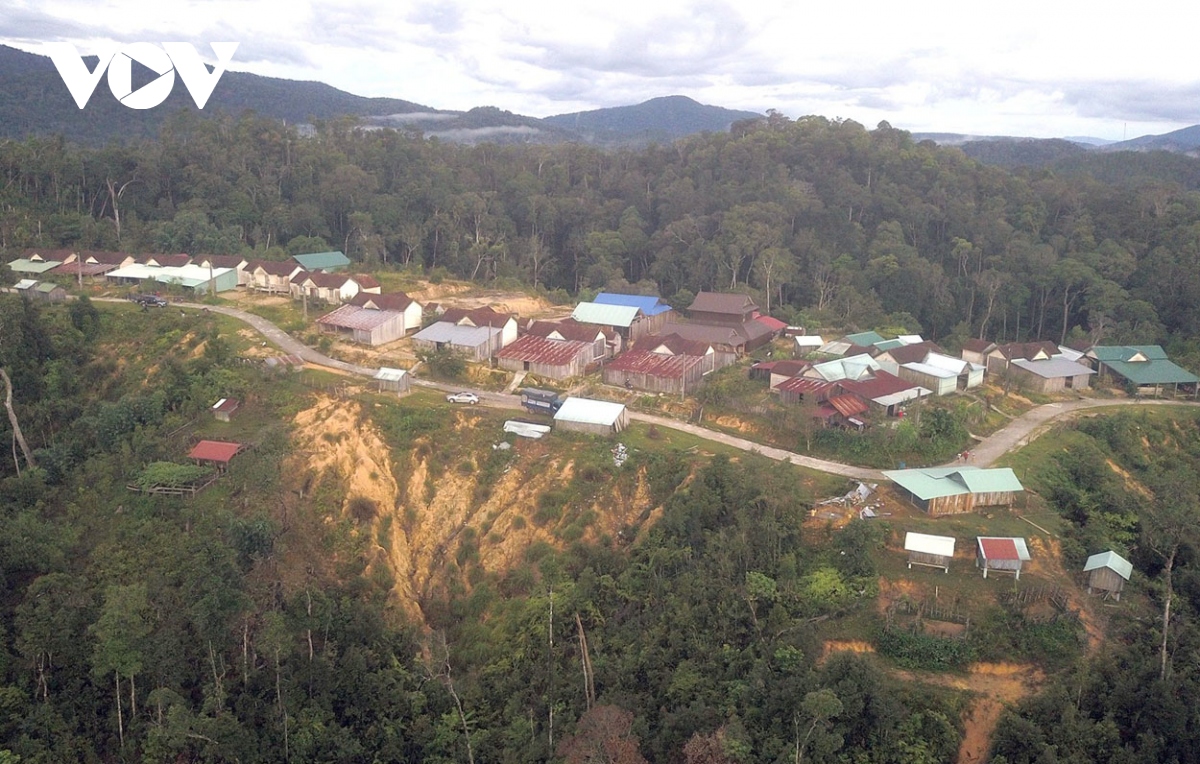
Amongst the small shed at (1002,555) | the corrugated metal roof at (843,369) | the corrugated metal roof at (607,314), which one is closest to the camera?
the small shed at (1002,555)

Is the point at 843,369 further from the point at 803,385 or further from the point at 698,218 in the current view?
the point at 698,218

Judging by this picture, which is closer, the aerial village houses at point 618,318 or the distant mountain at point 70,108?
the aerial village houses at point 618,318

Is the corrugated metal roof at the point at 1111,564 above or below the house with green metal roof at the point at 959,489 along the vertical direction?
below

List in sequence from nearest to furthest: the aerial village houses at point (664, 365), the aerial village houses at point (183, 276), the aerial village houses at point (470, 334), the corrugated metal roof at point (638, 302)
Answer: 1. the aerial village houses at point (664, 365)
2. the aerial village houses at point (470, 334)
3. the corrugated metal roof at point (638, 302)
4. the aerial village houses at point (183, 276)

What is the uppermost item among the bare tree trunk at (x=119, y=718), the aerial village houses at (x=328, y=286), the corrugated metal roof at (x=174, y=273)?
the corrugated metal roof at (x=174, y=273)

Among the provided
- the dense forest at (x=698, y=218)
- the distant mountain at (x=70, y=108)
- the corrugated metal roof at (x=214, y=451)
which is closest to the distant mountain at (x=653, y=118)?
the distant mountain at (x=70, y=108)

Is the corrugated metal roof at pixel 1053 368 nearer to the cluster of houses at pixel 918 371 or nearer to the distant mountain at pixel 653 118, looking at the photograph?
the cluster of houses at pixel 918 371

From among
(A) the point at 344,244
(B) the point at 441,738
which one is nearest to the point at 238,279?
(A) the point at 344,244
